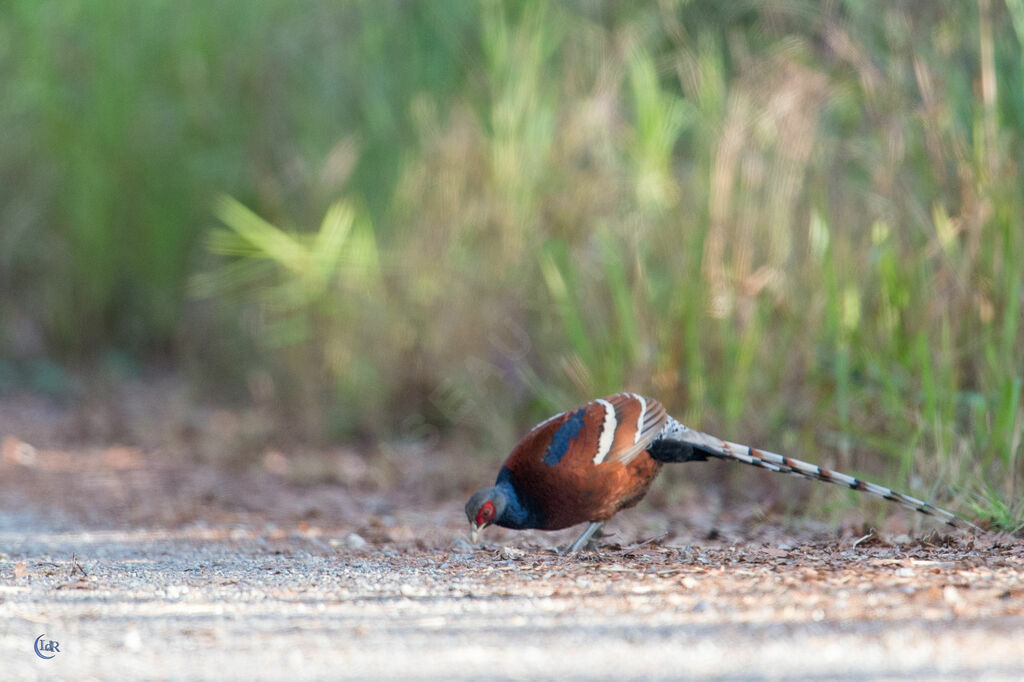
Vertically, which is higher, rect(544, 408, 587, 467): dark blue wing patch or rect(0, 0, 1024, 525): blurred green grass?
rect(0, 0, 1024, 525): blurred green grass

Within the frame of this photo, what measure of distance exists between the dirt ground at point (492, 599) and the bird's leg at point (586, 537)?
8 cm

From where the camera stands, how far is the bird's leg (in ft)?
14.3

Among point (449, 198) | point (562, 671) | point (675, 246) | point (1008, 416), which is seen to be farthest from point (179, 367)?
point (562, 671)

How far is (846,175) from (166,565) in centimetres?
404

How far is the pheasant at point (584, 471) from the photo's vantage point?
14.3 ft

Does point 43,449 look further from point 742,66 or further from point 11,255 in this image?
point 742,66

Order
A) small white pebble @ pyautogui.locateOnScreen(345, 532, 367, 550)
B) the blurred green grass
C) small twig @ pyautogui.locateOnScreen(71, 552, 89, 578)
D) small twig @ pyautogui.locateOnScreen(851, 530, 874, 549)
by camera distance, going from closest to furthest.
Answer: small twig @ pyautogui.locateOnScreen(71, 552, 89, 578)
small twig @ pyautogui.locateOnScreen(851, 530, 874, 549)
small white pebble @ pyautogui.locateOnScreen(345, 532, 367, 550)
the blurred green grass

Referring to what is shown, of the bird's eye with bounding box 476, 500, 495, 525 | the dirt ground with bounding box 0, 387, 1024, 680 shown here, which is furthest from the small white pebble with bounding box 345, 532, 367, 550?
the bird's eye with bounding box 476, 500, 495, 525

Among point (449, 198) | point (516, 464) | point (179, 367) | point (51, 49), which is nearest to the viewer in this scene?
point (516, 464)

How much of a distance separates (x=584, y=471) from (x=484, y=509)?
367 millimetres

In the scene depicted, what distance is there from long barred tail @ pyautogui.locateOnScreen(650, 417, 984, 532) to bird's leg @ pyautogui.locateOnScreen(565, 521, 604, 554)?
34 cm

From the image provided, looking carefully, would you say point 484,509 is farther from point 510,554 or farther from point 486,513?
point 510,554

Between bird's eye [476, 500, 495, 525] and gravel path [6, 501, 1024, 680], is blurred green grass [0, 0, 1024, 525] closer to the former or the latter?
gravel path [6, 501, 1024, 680]

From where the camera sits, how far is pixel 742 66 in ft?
20.9
